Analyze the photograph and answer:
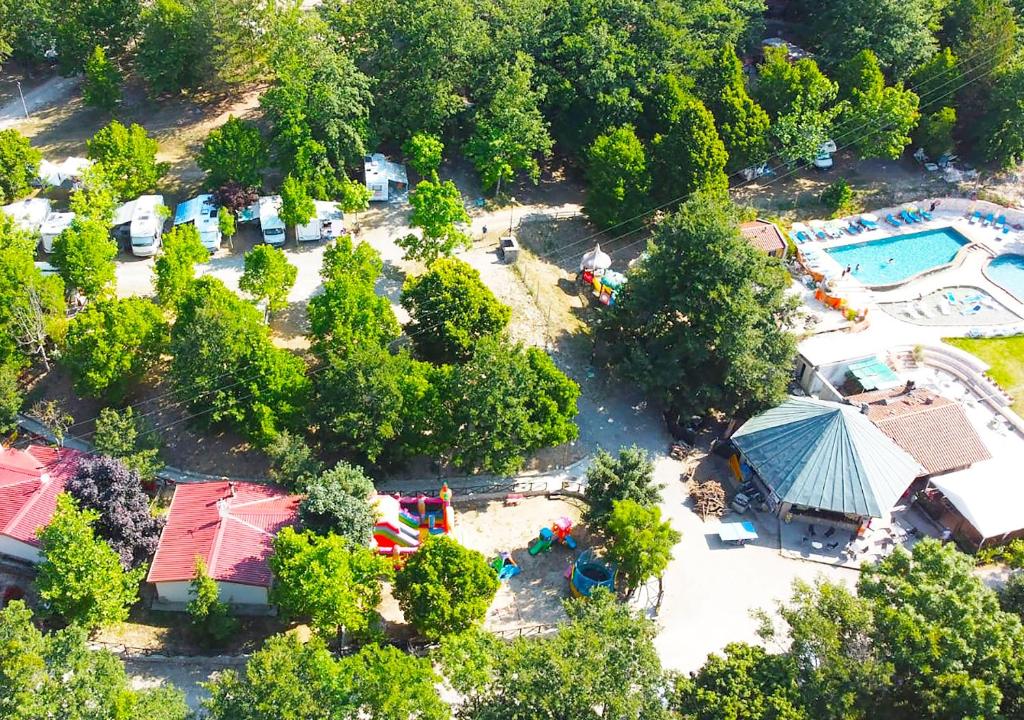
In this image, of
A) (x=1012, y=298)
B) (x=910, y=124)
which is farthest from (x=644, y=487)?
(x=910, y=124)

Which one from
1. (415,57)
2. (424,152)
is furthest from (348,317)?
(415,57)

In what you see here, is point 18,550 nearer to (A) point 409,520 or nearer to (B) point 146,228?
(A) point 409,520

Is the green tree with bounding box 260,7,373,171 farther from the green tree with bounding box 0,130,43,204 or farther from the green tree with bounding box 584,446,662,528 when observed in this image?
the green tree with bounding box 584,446,662,528

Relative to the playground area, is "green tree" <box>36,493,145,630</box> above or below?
above

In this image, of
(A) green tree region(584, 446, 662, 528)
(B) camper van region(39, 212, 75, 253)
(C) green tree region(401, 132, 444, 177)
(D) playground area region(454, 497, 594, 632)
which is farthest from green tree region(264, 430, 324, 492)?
(C) green tree region(401, 132, 444, 177)

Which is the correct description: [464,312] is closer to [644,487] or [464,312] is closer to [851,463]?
[644,487]
